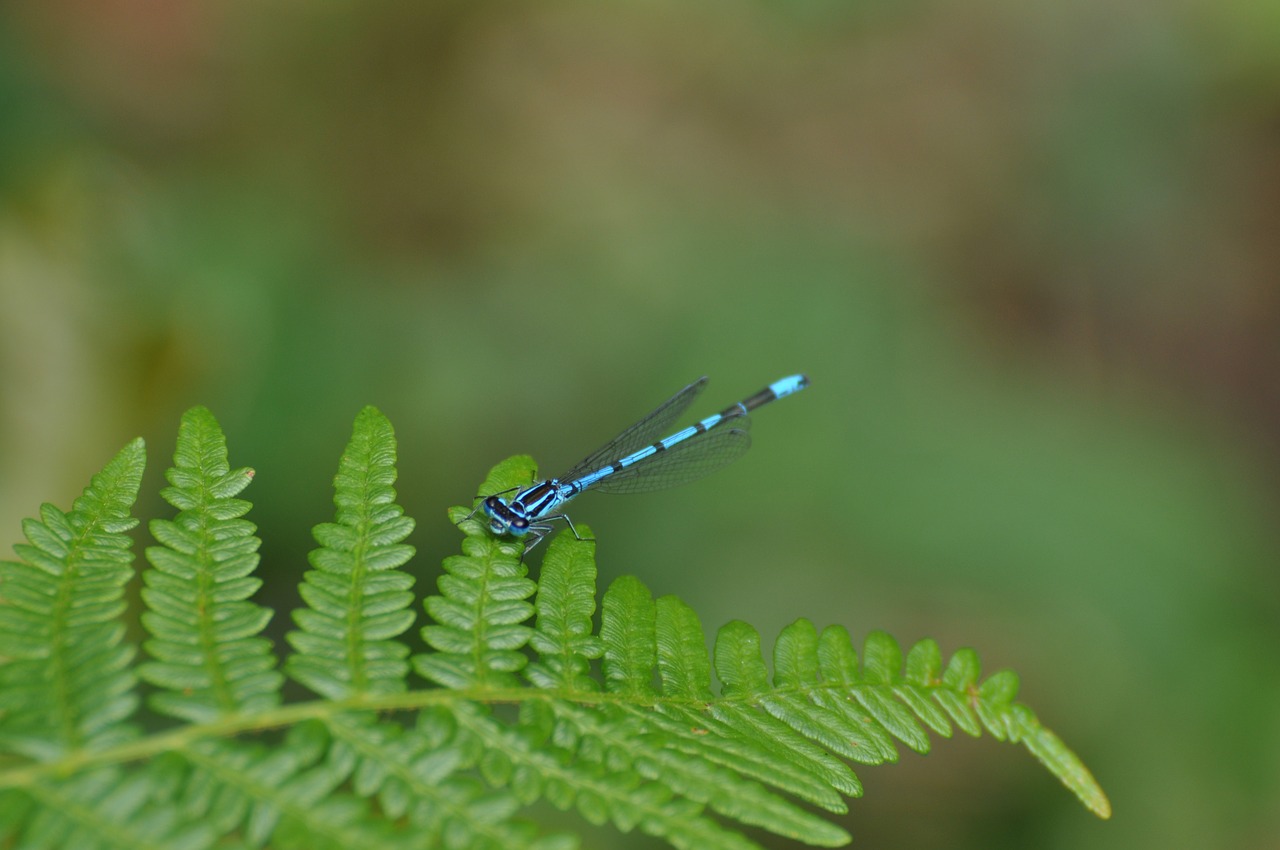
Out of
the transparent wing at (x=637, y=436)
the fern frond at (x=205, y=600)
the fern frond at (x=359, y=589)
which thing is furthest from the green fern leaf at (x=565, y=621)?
the transparent wing at (x=637, y=436)

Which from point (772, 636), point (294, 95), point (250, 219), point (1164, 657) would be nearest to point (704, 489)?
point (772, 636)

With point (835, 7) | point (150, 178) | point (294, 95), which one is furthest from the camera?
point (294, 95)

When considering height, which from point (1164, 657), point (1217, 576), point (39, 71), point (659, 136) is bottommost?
point (1164, 657)

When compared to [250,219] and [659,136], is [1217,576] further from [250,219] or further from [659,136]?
[250,219]

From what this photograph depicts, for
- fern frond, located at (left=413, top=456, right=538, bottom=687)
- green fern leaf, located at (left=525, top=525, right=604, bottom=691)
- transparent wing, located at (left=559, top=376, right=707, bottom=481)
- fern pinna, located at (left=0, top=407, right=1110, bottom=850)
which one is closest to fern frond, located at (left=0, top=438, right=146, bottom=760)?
fern pinna, located at (left=0, top=407, right=1110, bottom=850)

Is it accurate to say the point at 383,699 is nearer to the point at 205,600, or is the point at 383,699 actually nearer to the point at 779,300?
the point at 205,600

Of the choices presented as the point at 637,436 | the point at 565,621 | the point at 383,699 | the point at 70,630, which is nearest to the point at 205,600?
the point at 70,630
